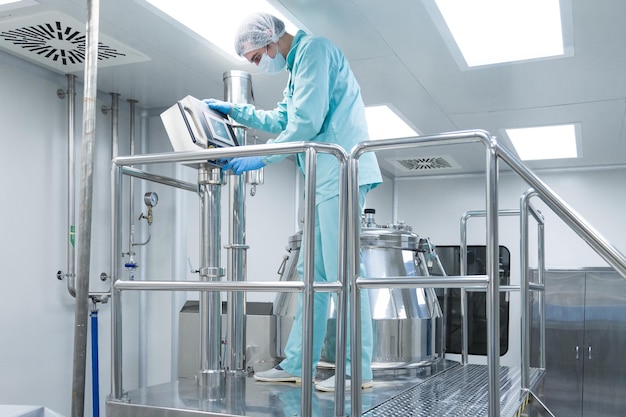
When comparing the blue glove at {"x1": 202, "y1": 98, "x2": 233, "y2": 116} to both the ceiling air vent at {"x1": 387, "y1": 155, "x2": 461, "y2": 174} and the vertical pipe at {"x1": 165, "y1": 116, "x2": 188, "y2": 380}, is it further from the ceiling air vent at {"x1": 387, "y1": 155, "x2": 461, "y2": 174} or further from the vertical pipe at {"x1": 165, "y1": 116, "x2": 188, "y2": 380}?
the ceiling air vent at {"x1": 387, "y1": 155, "x2": 461, "y2": 174}

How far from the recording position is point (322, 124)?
2455mm

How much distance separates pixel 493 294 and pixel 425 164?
192 inches

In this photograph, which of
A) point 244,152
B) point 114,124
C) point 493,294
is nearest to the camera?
point 493,294

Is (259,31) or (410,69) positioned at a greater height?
(410,69)

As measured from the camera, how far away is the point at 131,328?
421 centimetres

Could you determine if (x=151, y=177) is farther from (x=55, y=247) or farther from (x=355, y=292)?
(x=55, y=247)

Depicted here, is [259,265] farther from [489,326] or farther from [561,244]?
[489,326]

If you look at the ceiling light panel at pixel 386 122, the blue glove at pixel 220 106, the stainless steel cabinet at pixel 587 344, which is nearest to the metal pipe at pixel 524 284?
the blue glove at pixel 220 106

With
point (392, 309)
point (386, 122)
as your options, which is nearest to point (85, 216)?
point (392, 309)

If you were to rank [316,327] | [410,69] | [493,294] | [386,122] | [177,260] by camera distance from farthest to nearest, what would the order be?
1. [386,122]
2. [177,260]
3. [410,69]
4. [316,327]
5. [493,294]

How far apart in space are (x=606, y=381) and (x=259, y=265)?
305cm

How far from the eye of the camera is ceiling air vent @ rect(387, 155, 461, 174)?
239 inches

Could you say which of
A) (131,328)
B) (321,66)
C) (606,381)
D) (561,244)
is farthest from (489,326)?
(561,244)

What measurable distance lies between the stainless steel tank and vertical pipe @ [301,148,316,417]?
105 cm
